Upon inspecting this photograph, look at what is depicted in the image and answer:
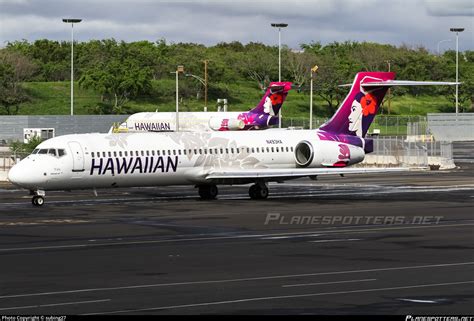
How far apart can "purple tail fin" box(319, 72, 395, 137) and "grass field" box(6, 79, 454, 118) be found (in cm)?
7780

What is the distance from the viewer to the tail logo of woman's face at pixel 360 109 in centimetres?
4925

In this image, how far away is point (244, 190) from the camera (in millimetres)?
52031

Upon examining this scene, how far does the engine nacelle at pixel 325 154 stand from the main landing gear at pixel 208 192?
4.30 m

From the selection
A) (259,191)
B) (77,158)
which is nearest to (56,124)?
(259,191)

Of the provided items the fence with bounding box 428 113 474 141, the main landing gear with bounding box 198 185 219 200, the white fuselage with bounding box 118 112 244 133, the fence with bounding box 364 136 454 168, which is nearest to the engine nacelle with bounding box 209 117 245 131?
the white fuselage with bounding box 118 112 244 133

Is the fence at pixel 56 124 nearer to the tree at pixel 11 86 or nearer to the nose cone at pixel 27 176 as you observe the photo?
the tree at pixel 11 86

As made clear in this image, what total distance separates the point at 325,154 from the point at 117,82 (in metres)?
81.8

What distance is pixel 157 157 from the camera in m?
43.9

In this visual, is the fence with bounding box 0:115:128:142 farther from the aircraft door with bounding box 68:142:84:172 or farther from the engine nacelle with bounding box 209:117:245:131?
the aircraft door with bounding box 68:142:84:172

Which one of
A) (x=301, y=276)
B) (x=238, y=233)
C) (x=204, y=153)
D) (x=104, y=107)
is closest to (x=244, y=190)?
(x=204, y=153)

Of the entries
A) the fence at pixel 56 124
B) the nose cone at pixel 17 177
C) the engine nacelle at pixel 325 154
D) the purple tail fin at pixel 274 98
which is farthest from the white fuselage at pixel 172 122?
the nose cone at pixel 17 177

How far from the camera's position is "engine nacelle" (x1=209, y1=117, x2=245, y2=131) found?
90.0m

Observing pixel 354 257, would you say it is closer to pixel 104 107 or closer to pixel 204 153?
pixel 204 153

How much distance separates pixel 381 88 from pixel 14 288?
31413 mm
